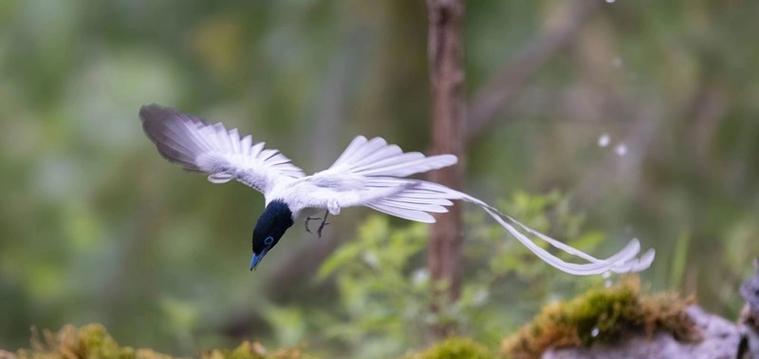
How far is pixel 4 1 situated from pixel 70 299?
44.6 inches

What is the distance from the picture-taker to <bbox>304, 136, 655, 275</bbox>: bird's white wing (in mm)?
1480

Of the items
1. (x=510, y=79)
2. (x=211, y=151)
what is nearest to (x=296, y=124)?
(x=510, y=79)

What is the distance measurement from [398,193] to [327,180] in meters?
0.12

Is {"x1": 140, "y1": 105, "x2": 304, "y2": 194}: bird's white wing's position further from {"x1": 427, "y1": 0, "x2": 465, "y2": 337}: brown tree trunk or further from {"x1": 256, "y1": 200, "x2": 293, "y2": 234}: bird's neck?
{"x1": 427, "y1": 0, "x2": 465, "y2": 337}: brown tree trunk

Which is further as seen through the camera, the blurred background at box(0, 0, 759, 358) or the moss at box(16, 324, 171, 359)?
the blurred background at box(0, 0, 759, 358)

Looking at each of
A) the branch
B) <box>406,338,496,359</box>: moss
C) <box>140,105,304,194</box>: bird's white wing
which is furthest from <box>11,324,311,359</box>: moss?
the branch

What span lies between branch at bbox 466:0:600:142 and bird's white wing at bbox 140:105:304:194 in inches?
103

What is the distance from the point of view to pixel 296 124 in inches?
165

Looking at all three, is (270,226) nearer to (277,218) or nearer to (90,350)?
(277,218)

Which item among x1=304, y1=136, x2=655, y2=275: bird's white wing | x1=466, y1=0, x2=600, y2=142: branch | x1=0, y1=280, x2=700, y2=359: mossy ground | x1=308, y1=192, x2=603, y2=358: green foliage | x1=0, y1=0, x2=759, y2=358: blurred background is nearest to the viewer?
x1=304, y1=136, x2=655, y2=275: bird's white wing

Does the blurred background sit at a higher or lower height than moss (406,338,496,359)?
higher

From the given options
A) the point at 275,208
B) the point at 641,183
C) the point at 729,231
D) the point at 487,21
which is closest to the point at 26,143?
the point at 487,21

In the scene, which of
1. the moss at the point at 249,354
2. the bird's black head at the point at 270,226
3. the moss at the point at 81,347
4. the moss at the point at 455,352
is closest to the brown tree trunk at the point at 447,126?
the moss at the point at 455,352

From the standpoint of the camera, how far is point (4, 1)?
4.44 metres
